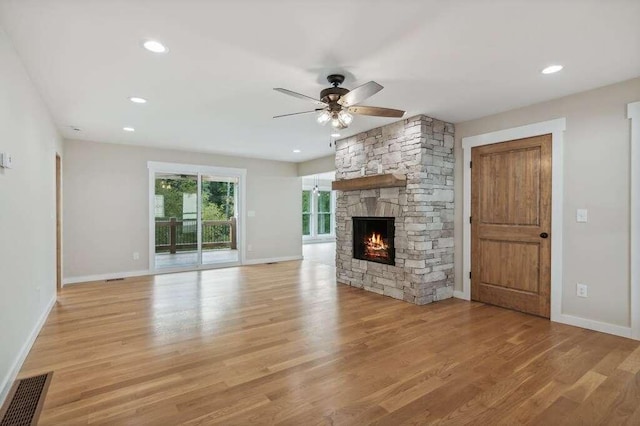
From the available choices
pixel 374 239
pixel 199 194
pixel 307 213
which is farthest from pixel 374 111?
pixel 307 213

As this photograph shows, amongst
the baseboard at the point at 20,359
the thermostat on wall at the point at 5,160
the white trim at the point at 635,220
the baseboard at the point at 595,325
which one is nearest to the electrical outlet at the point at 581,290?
the baseboard at the point at 595,325

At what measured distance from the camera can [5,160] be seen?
7.47 feet

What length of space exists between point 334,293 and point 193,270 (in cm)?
344

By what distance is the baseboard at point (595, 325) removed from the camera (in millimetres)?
3234

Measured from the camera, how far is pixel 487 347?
3.00 meters

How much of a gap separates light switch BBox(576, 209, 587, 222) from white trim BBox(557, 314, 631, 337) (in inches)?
42.1

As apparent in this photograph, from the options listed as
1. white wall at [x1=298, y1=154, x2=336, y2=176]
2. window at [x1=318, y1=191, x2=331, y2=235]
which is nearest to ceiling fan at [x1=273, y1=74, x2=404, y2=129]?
white wall at [x1=298, y1=154, x2=336, y2=176]

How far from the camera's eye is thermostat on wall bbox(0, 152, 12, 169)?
222 centimetres

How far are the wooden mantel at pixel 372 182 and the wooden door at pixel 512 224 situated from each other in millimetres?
1061

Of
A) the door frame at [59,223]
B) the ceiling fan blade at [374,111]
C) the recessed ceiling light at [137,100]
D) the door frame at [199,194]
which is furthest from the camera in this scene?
the door frame at [199,194]

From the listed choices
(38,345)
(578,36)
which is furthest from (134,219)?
(578,36)

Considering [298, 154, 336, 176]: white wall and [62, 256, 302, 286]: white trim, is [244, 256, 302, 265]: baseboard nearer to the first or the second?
[62, 256, 302, 286]: white trim

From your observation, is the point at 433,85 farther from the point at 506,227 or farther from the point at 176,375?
Result: the point at 176,375

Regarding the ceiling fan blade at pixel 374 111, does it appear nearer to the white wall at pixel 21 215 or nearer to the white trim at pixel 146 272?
the white wall at pixel 21 215
